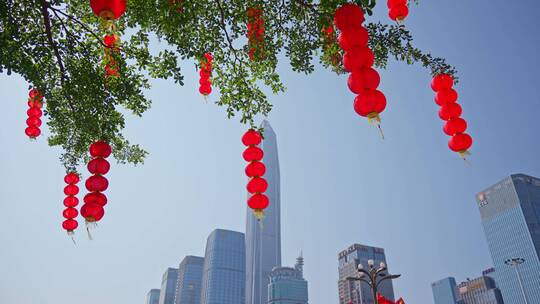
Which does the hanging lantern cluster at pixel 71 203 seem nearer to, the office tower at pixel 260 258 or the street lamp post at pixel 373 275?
the street lamp post at pixel 373 275

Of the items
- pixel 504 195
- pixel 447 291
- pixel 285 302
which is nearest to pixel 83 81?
pixel 504 195

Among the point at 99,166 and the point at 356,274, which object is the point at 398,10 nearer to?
the point at 99,166

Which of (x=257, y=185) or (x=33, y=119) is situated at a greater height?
(x=33, y=119)

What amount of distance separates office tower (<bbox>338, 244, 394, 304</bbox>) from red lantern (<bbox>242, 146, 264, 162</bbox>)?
125873 mm

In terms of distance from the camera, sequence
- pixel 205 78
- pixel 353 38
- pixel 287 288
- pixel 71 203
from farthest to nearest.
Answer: pixel 287 288
pixel 71 203
pixel 205 78
pixel 353 38

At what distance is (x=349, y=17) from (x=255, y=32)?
234cm

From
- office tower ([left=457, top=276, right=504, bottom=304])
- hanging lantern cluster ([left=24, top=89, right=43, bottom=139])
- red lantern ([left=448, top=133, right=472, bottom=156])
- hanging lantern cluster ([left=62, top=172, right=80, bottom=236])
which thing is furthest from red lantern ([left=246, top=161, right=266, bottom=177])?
office tower ([left=457, top=276, right=504, bottom=304])

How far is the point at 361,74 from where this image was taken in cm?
392

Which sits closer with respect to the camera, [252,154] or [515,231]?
[252,154]

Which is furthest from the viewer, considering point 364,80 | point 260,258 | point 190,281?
point 260,258

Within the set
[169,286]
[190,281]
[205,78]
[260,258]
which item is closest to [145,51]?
[205,78]

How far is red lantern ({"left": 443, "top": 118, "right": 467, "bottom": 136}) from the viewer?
4.98m

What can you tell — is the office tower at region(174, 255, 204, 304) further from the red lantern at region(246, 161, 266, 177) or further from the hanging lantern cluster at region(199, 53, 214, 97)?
the red lantern at region(246, 161, 266, 177)

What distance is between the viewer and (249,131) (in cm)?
577
